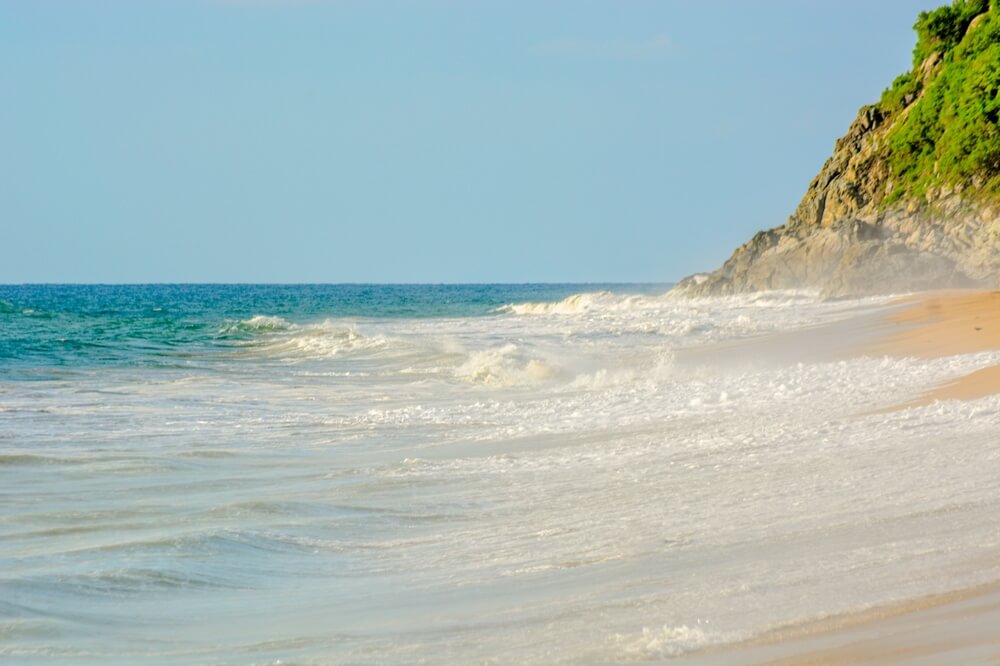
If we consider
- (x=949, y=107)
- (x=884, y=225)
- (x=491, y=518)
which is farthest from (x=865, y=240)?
(x=491, y=518)

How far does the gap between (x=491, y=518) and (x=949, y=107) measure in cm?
4266

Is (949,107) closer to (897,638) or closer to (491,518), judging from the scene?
(491,518)

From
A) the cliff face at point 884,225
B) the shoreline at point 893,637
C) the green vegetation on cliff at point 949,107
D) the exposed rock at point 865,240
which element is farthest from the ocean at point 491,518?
the green vegetation on cliff at point 949,107

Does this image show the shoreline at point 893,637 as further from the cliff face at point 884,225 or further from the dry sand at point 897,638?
the cliff face at point 884,225

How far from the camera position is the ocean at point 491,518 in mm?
4934

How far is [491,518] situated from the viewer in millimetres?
7344

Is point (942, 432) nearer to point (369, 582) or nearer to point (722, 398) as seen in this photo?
point (722, 398)

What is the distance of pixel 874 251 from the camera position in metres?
42.6

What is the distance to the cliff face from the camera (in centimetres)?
4062

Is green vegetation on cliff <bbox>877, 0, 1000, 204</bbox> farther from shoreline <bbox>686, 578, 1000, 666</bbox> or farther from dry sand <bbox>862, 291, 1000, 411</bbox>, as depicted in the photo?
shoreline <bbox>686, 578, 1000, 666</bbox>

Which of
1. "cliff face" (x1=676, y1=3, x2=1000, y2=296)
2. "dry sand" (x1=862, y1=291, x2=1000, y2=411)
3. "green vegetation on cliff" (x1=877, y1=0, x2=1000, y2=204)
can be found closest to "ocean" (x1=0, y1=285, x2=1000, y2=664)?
"dry sand" (x1=862, y1=291, x2=1000, y2=411)

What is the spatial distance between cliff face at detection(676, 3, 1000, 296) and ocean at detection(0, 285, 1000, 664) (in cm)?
2671

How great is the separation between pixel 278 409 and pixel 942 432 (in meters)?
8.46

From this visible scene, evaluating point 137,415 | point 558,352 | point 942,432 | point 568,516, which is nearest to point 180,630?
point 568,516
